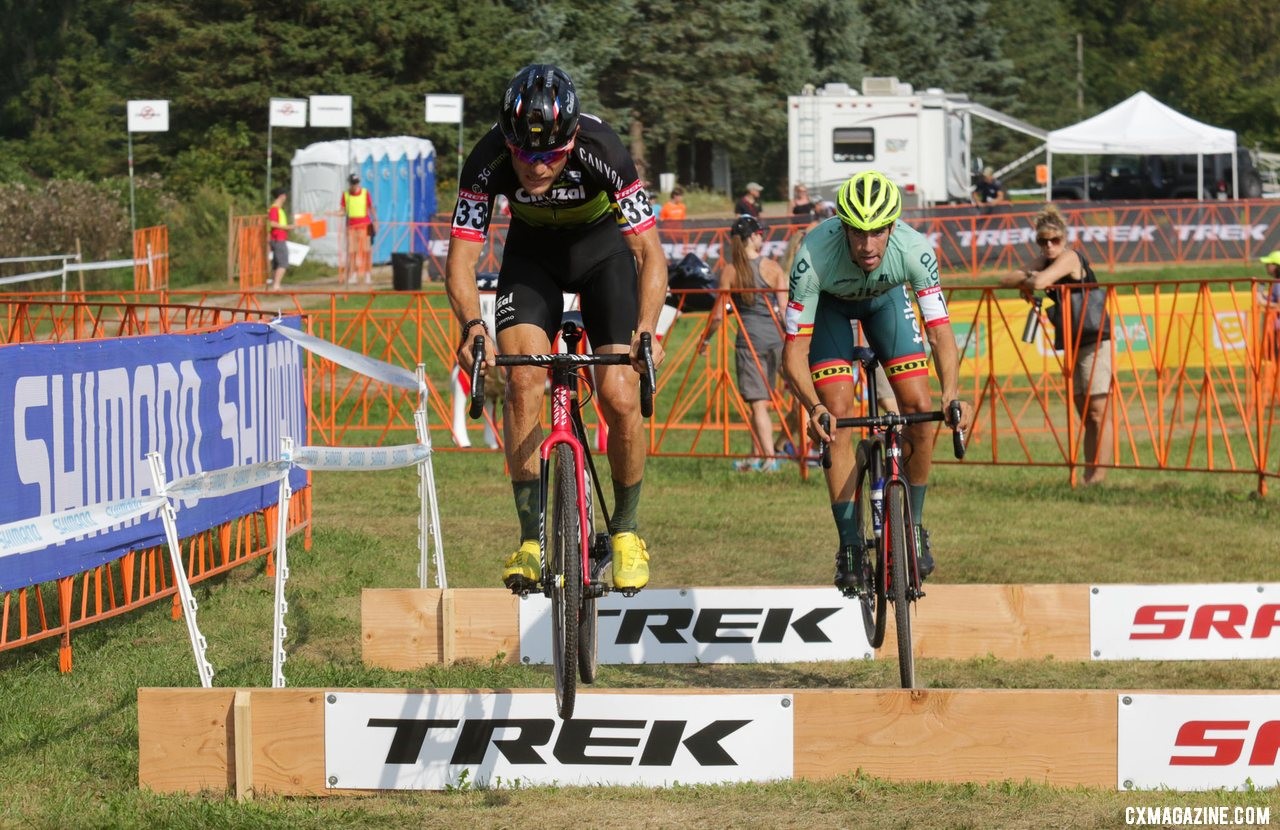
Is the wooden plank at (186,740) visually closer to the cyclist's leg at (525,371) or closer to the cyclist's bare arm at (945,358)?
the cyclist's leg at (525,371)

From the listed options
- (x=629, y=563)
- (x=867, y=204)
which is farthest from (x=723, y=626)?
(x=867, y=204)

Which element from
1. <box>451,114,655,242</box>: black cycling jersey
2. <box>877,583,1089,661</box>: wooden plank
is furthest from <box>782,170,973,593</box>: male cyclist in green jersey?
<box>451,114,655,242</box>: black cycling jersey

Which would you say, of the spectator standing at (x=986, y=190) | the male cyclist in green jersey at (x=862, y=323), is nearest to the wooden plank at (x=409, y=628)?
the male cyclist in green jersey at (x=862, y=323)

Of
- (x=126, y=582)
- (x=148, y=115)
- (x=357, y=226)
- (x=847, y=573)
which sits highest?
(x=148, y=115)

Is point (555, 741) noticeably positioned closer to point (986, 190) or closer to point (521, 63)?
point (986, 190)

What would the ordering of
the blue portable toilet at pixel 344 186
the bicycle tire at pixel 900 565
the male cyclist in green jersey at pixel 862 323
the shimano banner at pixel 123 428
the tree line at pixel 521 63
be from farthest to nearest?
the tree line at pixel 521 63 < the blue portable toilet at pixel 344 186 < the shimano banner at pixel 123 428 < the male cyclist in green jersey at pixel 862 323 < the bicycle tire at pixel 900 565

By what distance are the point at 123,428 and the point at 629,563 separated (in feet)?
10.7

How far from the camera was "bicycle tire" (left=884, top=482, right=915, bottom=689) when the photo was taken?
751cm

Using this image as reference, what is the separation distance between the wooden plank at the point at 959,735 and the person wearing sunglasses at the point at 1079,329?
816 cm

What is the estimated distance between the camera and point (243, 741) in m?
6.47

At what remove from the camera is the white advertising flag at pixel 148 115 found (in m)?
37.6

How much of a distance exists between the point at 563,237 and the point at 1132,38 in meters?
91.3

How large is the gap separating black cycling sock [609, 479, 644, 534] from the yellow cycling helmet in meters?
1.56

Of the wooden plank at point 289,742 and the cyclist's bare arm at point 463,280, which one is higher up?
the cyclist's bare arm at point 463,280
